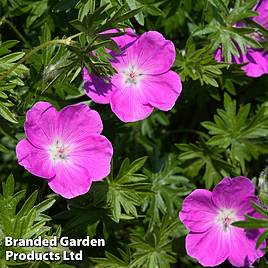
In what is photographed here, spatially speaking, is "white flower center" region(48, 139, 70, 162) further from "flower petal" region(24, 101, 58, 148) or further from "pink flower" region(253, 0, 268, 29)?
"pink flower" region(253, 0, 268, 29)

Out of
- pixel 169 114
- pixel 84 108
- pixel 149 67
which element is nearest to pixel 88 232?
pixel 84 108

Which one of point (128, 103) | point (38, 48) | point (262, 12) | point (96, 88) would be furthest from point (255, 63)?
point (38, 48)

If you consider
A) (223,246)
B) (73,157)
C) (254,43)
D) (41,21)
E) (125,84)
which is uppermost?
(41,21)

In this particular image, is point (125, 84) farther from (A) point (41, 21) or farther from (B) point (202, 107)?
(B) point (202, 107)

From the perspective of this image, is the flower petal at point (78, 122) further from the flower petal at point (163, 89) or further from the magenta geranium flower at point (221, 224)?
the magenta geranium flower at point (221, 224)

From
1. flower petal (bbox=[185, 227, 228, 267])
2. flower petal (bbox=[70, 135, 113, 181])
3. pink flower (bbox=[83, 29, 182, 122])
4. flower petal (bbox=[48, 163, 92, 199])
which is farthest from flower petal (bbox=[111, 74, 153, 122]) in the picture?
flower petal (bbox=[185, 227, 228, 267])

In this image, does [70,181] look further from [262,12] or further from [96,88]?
[262,12]
